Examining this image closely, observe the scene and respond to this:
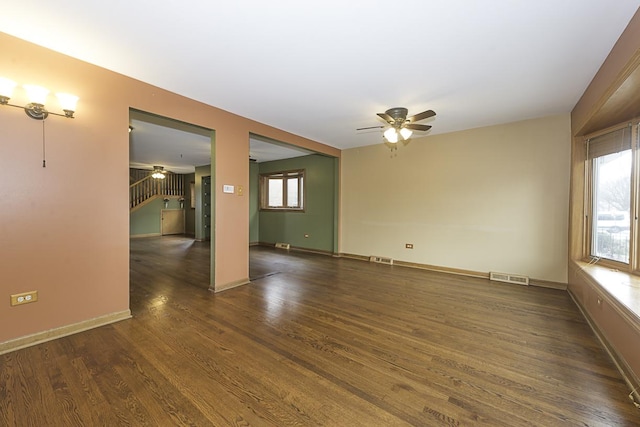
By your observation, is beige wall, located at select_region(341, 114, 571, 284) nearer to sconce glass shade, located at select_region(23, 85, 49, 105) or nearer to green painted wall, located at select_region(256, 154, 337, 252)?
green painted wall, located at select_region(256, 154, 337, 252)

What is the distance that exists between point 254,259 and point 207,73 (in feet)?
14.0

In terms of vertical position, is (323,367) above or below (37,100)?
below

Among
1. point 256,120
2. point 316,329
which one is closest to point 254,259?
point 256,120

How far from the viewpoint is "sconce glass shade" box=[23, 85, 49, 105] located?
2.32 metres

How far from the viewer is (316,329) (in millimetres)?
2781

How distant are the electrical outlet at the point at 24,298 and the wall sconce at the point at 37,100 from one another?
5.18 feet

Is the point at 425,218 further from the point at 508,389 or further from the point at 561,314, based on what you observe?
the point at 508,389

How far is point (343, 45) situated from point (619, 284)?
345cm

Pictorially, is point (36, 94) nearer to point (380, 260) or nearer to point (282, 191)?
point (380, 260)

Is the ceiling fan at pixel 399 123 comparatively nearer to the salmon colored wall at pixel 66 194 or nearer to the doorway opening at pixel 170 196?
the doorway opening at pixel 170 196

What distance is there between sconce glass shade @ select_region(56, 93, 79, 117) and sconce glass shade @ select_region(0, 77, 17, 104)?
29 cm

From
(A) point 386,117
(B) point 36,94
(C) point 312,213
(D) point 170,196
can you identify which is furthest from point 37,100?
(D) point 170,196

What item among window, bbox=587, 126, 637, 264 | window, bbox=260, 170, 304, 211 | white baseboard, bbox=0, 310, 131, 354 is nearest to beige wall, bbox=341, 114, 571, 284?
window, bbox=587, 126, 637, 264

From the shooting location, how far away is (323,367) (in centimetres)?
213
